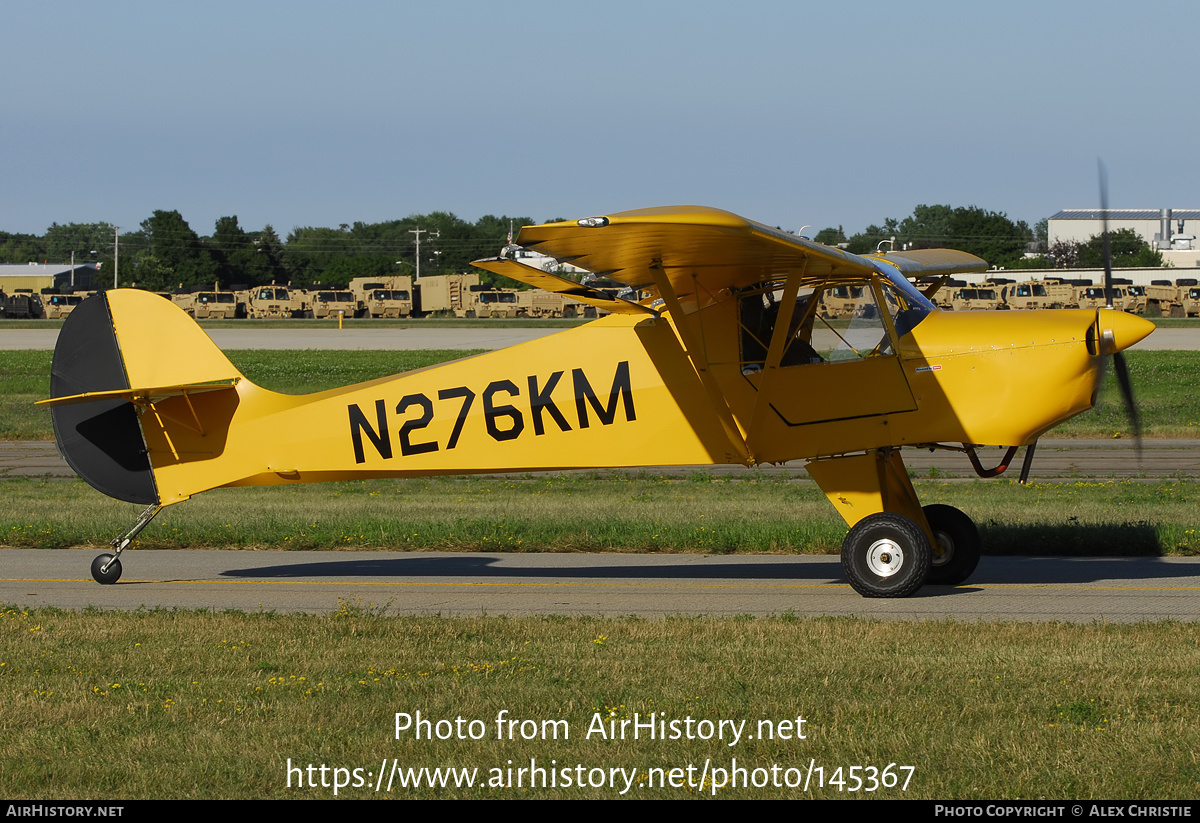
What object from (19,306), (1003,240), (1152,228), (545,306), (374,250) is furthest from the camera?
(374,250)

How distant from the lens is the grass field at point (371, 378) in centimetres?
2467

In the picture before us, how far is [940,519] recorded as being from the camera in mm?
10453

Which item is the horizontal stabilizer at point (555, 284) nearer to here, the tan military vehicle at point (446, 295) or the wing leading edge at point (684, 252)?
the wing leading edge at point (684, 252)

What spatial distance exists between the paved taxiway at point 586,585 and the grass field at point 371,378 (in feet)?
21.8

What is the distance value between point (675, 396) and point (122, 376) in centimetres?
488

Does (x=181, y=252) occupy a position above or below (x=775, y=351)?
above

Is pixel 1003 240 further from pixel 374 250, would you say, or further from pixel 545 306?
pixel 374 250

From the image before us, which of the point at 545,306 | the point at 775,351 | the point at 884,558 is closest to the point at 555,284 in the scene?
the point at 775,351

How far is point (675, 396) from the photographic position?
32.7 ft

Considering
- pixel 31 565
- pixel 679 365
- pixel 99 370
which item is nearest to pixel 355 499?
pixel 31 565

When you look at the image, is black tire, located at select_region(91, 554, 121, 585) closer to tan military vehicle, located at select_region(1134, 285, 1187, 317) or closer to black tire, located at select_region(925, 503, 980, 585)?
black tire, located at select_region(925, 503, 980, 585)

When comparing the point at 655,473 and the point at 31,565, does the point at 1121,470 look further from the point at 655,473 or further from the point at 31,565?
the point at 31,565

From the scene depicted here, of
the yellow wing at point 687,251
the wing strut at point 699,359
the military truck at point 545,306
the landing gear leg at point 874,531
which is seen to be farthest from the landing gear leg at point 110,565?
the military truck at point 545,306

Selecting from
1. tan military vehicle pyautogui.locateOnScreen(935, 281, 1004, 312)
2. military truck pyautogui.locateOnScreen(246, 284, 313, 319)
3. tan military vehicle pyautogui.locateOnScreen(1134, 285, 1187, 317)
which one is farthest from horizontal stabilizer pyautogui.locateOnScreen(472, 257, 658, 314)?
military truck pyautogui.locateOnScreen(246, 284, 313, 319)
